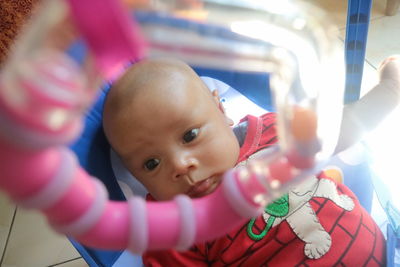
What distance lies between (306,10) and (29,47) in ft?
0.62

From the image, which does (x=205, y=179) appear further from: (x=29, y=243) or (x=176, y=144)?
(x=29, y=243)

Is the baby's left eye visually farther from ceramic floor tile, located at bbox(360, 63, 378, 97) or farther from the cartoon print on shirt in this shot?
ceramic floor tile, located at bbox(360, 63, 378, 97)

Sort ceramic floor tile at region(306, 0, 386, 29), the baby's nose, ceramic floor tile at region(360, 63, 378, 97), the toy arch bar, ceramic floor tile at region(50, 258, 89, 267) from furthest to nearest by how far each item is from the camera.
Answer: ceramic floor tile at region(306, 0, 386, 29), ceramic floor tile at region(360, 63, 378, 97), ceramic floor tile at region(50, 258, 89, 267), the baby's nose, the toy arch bar

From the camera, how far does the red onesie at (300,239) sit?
534 millimetres

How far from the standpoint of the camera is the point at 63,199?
23 centimetres

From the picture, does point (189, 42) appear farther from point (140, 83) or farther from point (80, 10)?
point (140, 83)

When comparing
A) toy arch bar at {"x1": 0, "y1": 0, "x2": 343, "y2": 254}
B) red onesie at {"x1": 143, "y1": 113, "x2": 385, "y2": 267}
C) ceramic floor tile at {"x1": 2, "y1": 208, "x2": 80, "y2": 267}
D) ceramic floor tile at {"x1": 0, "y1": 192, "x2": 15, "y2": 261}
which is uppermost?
toy arch bar at {"x1": 0, "y1": 0, "x2": 343, "y2": 254}

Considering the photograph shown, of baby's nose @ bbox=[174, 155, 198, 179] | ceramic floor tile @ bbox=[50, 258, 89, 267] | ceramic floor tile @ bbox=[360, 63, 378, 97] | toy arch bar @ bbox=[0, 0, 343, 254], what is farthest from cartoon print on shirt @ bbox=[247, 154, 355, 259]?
ceramic floor tile @ bbox=[360, 63, 378, 97]

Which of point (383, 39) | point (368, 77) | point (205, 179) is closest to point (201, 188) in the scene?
point (205, 179)

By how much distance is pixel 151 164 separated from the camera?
551 mm

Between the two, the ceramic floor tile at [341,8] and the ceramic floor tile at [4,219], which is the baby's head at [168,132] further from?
the ceramic floor tile at [341,8]

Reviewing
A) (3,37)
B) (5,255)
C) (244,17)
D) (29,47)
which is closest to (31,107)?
(29,47)

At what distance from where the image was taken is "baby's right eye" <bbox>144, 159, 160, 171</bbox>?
55 cm

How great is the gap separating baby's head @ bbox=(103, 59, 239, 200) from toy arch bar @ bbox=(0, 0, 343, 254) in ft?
0.77
